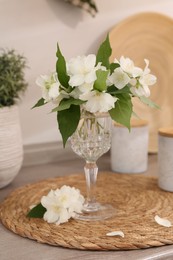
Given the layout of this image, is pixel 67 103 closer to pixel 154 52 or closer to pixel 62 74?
pixel 62 74

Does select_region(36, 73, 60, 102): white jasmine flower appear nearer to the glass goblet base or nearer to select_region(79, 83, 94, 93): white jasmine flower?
select_region(79, 83, 94, 93): white jasmine flower

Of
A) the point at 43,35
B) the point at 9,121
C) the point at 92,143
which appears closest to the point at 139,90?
the point at 92,143

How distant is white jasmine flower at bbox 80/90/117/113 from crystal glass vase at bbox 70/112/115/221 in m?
0.04

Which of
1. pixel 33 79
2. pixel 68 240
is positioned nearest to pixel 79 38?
pixel 33 79

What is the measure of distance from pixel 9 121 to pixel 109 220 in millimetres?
342

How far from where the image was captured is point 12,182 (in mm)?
1160

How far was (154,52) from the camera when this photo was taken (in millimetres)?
1432

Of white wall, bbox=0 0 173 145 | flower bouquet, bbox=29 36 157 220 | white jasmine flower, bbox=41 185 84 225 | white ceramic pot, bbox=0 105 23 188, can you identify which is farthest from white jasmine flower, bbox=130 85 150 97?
white wall, bbox=0 0 173 145

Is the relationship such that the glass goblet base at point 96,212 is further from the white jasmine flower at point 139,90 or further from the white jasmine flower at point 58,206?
the white jasmine flower at point 139,90

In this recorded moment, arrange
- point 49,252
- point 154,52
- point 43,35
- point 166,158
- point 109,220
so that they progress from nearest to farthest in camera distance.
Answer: point 49,252 < point 109,220 < point 166,158 < point 43,35 < point 154,52

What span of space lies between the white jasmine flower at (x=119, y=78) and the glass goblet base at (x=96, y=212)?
0.25m

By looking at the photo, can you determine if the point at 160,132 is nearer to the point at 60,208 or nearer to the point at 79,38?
the point at 60,208

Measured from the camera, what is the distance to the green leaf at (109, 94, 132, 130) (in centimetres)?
83

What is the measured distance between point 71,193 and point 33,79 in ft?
1.67
